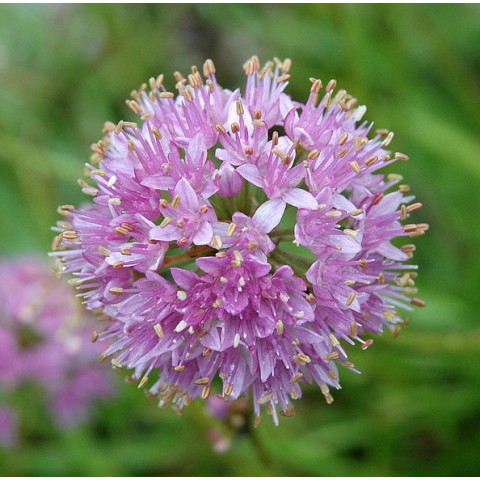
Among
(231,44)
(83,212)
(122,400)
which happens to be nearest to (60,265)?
(83,212)

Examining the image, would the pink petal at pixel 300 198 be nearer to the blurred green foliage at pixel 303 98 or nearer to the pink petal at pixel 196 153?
the pink petal at pixel 196 153

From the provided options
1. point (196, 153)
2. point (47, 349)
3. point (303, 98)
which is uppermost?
point (303, 98)

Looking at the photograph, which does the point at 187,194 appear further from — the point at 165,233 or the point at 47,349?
the point at 47,349

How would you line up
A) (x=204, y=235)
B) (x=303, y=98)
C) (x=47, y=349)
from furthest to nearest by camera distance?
(x=303, y=98) < (x=47, y=349) < (x=204, y=235)

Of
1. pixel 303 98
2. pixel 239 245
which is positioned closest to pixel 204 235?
pixel 239 245

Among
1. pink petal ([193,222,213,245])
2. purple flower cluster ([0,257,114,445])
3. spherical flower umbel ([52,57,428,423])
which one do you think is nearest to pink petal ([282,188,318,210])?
spherical flower umbel ([52,57,428,423])

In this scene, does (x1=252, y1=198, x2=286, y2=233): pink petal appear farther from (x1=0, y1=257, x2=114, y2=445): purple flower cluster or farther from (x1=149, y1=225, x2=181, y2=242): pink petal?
Result: (x1=0, y1=257, x2=114, y2=445): purple flower cluster

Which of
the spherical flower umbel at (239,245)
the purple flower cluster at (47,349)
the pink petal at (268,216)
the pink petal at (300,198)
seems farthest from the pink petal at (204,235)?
the purple flower cluster at (47,349)
